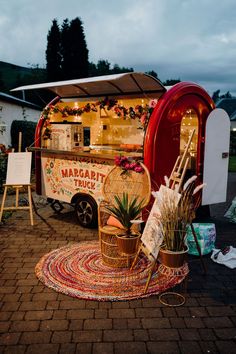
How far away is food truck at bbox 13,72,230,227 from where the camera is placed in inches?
226

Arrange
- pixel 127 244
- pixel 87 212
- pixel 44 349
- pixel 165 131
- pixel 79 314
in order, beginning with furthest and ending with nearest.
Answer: pixel 87 212 < pixel 165 131 < pixel 127 244 < pixel 79 314 < pixel 44 349

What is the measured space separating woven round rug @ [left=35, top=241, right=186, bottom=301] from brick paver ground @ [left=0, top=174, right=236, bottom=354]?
A: 113mm

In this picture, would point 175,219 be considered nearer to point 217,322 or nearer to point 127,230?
point 127,230

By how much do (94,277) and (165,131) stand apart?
268 cm

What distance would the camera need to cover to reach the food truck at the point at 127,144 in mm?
5730

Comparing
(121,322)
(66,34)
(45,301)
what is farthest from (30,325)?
(66,34)

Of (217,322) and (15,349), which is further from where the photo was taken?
(217,322)

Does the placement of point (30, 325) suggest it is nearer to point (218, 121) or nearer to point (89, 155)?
point (89, 155)

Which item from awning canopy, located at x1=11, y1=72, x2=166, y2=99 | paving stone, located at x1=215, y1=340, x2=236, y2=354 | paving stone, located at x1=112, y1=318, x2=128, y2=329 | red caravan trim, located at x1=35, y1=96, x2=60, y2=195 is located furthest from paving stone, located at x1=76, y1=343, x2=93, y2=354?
red caravan trim, located at x1=35, y1=96, x2=60, y2=195

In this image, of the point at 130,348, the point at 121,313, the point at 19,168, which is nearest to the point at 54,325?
the point at 121,313

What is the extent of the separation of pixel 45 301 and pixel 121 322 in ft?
3.15

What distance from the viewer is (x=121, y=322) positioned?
3490mm

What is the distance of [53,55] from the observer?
34.6 metres

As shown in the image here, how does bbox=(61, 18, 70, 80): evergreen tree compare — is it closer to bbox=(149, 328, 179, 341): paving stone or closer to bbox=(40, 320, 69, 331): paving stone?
bbox=(40, 320, 69, 331): paving stone
